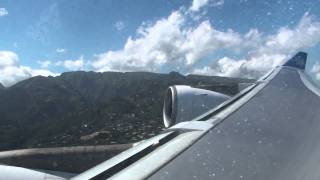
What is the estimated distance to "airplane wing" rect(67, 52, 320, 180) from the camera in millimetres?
2736

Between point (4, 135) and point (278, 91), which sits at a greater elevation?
point (278, 91)

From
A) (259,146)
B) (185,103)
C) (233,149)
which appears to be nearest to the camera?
(233,149)

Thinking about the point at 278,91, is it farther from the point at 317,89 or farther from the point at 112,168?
the point at 112,168

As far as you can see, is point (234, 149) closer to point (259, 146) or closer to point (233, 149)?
point (233, 149)

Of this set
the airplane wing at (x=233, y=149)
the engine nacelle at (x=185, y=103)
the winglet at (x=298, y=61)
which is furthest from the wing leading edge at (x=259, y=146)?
the winglet at (x=298, y=61)

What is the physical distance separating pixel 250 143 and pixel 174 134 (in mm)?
600

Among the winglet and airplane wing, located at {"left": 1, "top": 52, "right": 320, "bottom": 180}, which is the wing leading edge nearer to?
airplane wing, located at {"left": 1, "top": 52, "right": 320, "bottom": 180}

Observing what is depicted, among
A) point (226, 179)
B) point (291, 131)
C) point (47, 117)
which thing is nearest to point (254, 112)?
point (291, 131)

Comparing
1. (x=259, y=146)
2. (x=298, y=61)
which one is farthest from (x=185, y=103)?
(x=298, y=61)

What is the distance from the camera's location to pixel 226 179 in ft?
8.47

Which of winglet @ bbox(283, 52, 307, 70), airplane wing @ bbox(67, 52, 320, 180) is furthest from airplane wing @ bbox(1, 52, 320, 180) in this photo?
winglet @ bbox(283, 52, 307, 70)

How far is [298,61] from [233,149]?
755 cm

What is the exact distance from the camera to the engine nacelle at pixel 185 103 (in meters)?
6.61

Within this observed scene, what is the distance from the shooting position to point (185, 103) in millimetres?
6785
